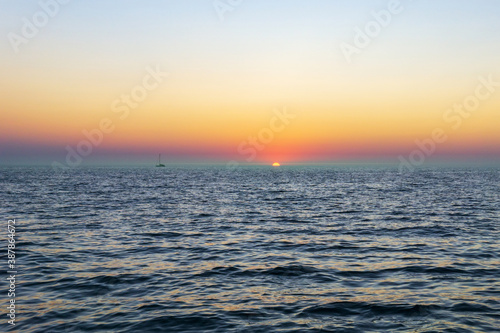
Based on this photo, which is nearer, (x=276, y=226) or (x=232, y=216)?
(x=276, y=226)

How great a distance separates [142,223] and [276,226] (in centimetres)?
1055

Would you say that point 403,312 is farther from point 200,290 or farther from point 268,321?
point 200,290

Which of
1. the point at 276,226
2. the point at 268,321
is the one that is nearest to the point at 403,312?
the point at 268,321

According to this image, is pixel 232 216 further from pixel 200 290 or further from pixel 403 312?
pixel 403 312

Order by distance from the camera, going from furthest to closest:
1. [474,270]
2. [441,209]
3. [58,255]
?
1. [441,209]
2. [58,255]
3. [474,270]

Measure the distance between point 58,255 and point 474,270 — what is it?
19.4m

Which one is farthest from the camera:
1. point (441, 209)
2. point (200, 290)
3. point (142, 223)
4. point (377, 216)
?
point (441, 209)

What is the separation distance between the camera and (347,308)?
41.6 ft

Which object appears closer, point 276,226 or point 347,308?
point 347,308

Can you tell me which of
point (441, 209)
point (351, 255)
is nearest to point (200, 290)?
point (351, 255)

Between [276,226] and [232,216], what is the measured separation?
6597 mm

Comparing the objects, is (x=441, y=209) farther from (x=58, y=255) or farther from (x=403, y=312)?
(x=58, y=255)

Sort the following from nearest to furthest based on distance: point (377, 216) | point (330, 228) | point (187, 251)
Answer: point (187, 251)
point (330, 228)
point (377, 216)

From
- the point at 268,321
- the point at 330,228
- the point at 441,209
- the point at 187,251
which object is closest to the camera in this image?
the point at 268,321
